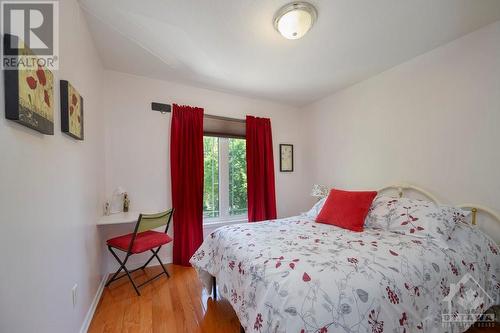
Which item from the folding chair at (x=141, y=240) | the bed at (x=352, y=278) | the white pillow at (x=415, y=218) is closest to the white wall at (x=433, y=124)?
the white pillow at (x=415, y=218)

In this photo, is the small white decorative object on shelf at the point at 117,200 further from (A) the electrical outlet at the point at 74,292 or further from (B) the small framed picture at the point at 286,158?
(B) the small framed picture at the point at 286,158

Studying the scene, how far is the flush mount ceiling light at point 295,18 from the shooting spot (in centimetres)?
150

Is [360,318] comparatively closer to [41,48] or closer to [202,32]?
[41,48]

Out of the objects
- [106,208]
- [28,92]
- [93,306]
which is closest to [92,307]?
[93,306]

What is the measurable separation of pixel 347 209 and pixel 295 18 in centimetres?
177

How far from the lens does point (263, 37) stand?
1864 mm

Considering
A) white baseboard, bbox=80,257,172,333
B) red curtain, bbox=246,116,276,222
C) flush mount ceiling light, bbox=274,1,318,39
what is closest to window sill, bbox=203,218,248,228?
red curtain, bbox=246,116,276,222

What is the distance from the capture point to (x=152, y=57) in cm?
222

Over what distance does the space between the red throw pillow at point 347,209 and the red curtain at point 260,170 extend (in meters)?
1.15

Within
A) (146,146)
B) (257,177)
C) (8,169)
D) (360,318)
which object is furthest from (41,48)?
(257,177)

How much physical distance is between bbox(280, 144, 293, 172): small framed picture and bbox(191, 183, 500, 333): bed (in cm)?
184

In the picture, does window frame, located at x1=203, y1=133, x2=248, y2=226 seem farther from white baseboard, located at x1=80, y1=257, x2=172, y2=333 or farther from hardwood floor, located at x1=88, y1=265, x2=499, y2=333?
white baseboard, located at x1=80, y1=257, x2=172, y2=333

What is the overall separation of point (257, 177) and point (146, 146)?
1.64 m

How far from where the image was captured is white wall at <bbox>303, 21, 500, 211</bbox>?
1753 mm
